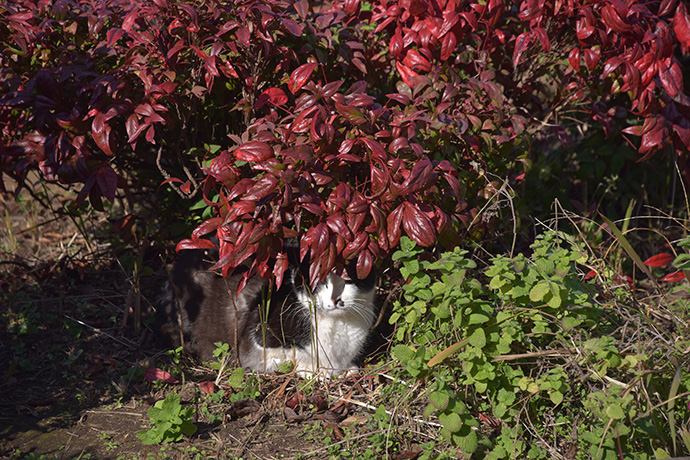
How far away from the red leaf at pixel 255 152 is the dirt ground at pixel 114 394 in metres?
1.04

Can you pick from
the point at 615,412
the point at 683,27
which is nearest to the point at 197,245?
the point at 615,412

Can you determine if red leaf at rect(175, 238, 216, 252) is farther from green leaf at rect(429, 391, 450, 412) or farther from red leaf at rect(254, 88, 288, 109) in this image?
green leaf at rect(429, 391, 450, 412)

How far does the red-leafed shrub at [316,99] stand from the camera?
217cm

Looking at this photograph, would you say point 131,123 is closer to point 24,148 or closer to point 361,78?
point 24,148

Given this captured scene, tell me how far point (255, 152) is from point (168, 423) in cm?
104

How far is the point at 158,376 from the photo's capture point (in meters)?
2.72

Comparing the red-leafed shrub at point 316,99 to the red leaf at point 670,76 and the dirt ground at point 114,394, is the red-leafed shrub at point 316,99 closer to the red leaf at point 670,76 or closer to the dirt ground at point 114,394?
the red leaf at point 670,76

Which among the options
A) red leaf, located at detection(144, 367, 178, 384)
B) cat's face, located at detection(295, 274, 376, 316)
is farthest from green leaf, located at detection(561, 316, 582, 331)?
red leaf, located at detection(144, 367, 178, 384)

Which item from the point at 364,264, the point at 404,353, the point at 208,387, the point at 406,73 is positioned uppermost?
the point at 406,73

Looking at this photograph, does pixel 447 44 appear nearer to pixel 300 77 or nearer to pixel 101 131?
pixel 300 77

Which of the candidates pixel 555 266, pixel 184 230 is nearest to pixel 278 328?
pixel 184 230

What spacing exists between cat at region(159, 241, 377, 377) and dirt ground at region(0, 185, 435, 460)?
116 mm

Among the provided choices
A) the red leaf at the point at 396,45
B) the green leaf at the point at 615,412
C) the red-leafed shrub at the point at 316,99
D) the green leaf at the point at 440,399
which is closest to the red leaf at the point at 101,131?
the red-leafed shrub at the point at 316,99

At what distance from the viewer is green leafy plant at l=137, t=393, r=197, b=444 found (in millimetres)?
2229
